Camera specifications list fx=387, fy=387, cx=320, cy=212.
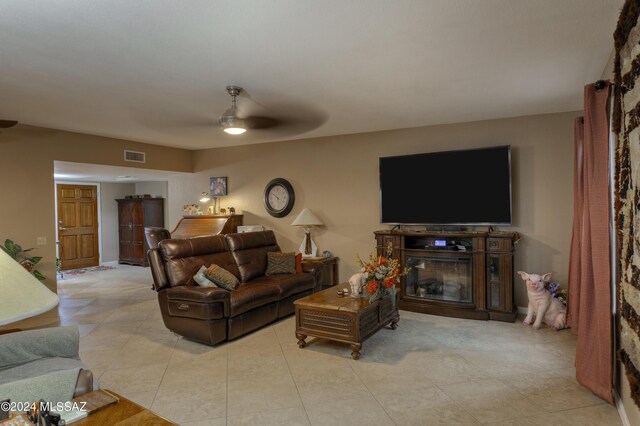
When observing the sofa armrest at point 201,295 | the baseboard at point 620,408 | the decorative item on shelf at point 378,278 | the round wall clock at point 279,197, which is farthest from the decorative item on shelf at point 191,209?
the baseboard at point 620,408

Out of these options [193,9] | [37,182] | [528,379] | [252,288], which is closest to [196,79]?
[193,9]

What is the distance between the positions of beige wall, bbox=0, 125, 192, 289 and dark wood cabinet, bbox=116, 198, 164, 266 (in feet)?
12.0

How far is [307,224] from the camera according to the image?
20.0 feet

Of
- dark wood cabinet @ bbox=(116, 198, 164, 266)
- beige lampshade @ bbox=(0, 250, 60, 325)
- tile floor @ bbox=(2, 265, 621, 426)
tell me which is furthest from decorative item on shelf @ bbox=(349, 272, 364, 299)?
dark wood cabinet @ bbox=(116, 198, 164, 266)

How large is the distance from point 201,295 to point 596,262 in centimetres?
336

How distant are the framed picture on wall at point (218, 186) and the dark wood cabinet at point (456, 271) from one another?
10.9ft

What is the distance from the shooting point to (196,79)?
338 cm

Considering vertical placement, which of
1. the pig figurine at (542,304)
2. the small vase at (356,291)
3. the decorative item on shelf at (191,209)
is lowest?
the pig figurine at (542,304)

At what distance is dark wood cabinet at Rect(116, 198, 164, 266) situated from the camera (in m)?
9.47

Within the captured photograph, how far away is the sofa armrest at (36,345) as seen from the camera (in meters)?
2.22

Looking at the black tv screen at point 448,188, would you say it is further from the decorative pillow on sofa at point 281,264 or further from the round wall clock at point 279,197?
the round wall clock at point 279,197

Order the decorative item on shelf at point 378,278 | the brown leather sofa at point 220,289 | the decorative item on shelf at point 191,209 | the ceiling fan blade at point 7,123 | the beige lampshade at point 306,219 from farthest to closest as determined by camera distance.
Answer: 1. the decorative item on shelf at point 191,209
2. the beige lampshade at point 306,219
3. the ceiling fan blade at point 7,123
4. the brown leather sofa at point 220,289
5. the decorative item on shelf at point 378,278

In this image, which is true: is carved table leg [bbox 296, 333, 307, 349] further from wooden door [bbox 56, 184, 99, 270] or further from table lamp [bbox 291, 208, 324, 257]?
wooden door [bbox 56, 184, 99, 270]

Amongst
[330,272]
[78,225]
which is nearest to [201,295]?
[330,272]
